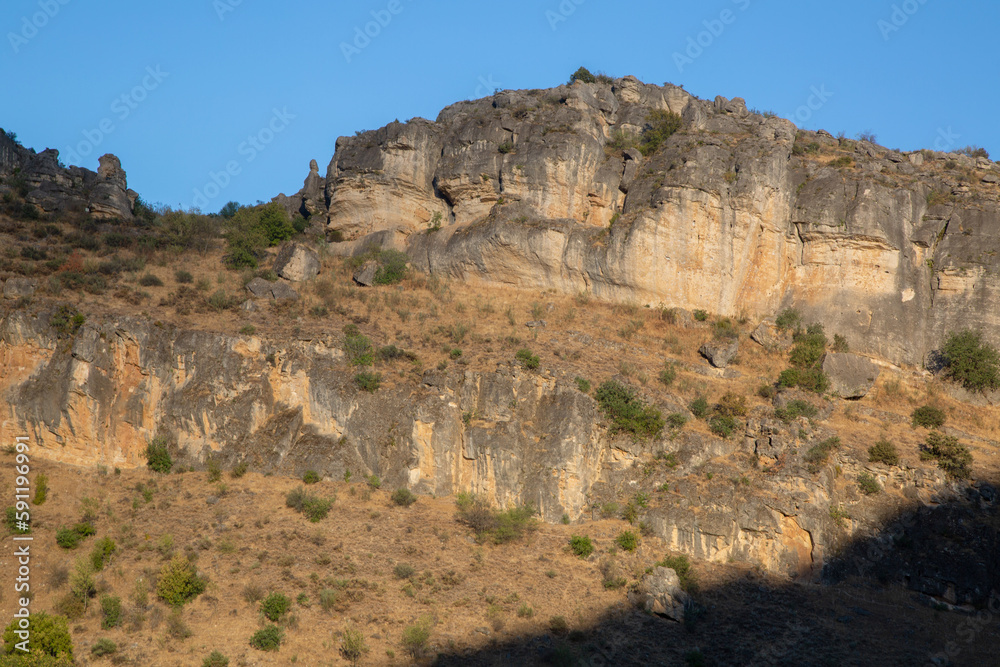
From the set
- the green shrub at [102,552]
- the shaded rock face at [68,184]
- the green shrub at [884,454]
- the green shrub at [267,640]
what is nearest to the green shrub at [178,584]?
the green shrub at [102,552]

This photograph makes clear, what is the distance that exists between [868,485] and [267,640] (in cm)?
1729

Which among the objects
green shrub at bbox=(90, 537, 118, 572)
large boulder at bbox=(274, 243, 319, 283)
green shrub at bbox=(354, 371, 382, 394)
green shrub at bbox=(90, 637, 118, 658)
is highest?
large boulder at bbox=(274, 243, 319, 283)

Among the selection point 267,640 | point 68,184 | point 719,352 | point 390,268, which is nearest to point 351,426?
point 267,640

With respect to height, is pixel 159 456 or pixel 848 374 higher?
pixel 848 374

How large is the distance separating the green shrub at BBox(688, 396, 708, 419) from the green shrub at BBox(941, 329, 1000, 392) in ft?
37.5

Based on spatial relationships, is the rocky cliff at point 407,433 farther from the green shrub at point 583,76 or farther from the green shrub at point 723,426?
the green shrub at point 583,76

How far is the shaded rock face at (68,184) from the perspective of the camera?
37.5 meters

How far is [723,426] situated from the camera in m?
25.7

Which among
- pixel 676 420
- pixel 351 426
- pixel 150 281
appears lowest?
pixel 351 426

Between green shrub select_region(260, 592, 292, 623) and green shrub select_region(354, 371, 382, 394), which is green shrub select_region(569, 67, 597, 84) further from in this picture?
green shrub select_region(260, 592, 292, 623)

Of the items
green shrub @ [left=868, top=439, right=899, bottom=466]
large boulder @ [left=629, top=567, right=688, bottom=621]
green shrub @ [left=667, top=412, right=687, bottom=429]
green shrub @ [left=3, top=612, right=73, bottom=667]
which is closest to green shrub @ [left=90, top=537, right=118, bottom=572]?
green shrub @ [left=3, top=612, right=73, bottom=667]

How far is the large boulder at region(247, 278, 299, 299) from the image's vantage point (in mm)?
31188

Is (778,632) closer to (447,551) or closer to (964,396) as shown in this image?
(447,551)

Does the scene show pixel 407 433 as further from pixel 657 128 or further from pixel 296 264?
pixel 657 128
